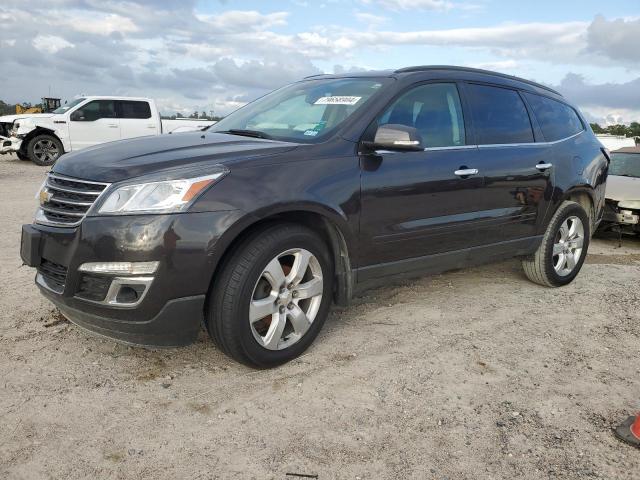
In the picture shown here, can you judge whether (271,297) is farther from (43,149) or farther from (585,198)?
(43,149)

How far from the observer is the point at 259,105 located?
4.48 metres

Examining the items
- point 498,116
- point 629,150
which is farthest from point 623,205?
point 498,116

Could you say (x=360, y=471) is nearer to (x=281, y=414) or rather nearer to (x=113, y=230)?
(x=281, y=414)

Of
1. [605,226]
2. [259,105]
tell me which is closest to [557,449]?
[259,105]

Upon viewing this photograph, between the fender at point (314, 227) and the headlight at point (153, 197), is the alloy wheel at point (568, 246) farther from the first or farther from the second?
the headlight at point (153, 197)

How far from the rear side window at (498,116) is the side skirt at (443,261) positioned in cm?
82

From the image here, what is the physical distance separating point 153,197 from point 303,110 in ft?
5.01

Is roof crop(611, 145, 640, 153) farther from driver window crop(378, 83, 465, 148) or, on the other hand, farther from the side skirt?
driver window crop(378, 83, 465, 148)

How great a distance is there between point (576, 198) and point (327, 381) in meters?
3.36

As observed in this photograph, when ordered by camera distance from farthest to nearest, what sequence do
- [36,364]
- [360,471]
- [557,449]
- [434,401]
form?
[36,364]
[434,401]
[557,449]
[360,471]

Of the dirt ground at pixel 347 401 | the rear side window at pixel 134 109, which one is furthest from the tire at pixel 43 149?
the dirt ground at pixel 347 401

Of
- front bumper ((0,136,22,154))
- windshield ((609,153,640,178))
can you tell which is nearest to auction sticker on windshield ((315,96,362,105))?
windshield ((609,153,640,178))

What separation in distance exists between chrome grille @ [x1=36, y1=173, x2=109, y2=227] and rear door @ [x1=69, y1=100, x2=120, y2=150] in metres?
12.9

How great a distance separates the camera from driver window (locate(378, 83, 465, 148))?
3818 millimetres
